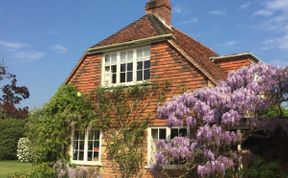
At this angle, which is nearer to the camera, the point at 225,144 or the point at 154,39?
the point at 225,144

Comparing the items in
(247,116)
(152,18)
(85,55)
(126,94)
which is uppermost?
(152,18)

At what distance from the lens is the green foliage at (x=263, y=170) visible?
453 inches

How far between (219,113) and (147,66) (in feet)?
16.5

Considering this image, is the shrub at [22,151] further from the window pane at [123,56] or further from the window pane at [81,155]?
the window pane at [123,56]

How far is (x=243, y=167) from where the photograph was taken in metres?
12.3

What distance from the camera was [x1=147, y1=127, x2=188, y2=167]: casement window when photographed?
1516cm

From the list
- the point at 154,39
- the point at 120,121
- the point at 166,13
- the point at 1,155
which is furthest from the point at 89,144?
the point at 1,155

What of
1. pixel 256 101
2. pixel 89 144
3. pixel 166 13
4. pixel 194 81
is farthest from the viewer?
pixel 166 13

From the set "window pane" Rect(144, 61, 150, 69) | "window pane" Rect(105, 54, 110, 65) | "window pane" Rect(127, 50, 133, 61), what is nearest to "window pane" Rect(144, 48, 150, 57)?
"window pane" Rect(144, 61, 150, 69)

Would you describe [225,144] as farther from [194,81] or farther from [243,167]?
[194,81]

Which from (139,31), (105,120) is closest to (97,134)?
(105,120)

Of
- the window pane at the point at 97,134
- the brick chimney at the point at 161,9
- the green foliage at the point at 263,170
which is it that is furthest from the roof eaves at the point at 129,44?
the green foliage at the point at 263,170

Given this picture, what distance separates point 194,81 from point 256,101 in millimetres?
3583

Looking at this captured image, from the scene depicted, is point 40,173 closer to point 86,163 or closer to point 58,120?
point 86,163
